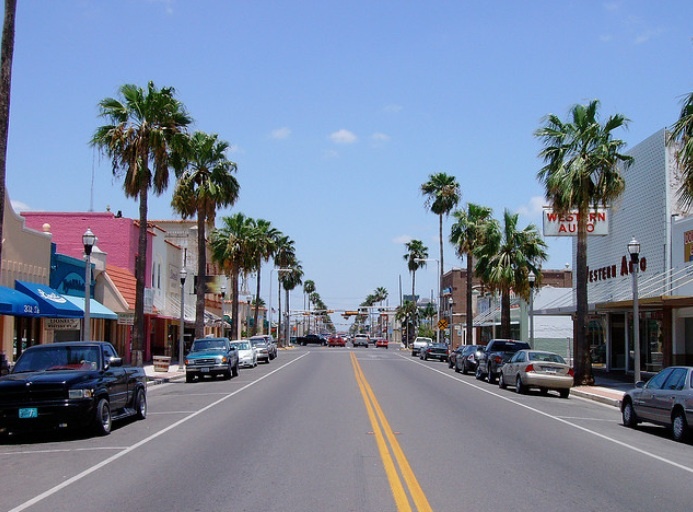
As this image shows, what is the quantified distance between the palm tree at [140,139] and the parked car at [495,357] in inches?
565

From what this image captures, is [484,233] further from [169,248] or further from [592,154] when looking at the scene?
[169,248]

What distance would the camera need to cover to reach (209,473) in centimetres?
1055

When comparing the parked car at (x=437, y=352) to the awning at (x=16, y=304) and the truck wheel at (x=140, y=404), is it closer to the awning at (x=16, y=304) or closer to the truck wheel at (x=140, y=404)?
the awning at (x=16, y=304)

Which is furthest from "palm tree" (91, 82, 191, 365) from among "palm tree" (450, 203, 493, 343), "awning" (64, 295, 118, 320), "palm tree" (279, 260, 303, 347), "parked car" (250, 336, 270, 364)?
"palm tree" (279, 260, 303, 347)

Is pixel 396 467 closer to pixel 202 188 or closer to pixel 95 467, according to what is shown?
pixel 95 467

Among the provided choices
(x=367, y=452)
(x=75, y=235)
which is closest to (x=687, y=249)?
(x=367, y=452)

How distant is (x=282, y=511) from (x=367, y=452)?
13.7ft

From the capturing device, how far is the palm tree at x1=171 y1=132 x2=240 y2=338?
41.8 m

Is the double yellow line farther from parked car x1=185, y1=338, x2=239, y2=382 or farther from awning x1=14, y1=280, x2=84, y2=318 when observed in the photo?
parked car x1=185, y1=338, x2=239, y2=382

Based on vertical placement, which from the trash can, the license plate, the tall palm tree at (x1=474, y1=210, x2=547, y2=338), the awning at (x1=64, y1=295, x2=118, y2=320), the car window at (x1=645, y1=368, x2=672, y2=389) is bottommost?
the trash can

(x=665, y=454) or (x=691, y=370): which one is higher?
(x=691, y=370)

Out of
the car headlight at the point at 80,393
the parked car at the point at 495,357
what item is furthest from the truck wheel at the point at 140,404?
the parked car at the point at 495,357

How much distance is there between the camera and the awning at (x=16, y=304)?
23.0m

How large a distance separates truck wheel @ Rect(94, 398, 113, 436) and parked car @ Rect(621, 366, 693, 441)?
11.4m
